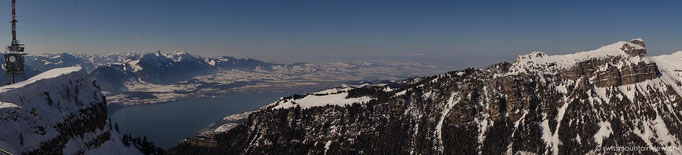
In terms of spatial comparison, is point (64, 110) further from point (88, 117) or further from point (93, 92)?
point (93, 92)

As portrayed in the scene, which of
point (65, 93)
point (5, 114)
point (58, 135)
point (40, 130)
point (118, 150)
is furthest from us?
point (118, 150)

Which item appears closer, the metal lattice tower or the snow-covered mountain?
the snow-covered mountain

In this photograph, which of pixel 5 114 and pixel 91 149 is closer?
pixel 5 114

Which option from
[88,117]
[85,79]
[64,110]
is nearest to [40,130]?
[64,110]

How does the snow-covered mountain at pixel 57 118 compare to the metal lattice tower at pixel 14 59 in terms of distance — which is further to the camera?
the metal lattice tower at pixel 14 59

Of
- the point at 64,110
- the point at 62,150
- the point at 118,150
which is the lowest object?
the point at 118,150

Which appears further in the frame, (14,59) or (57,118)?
(14,59)

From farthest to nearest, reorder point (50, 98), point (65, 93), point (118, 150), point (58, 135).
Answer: point (118, 150)
point (65, 93)
point (50, 98)
point (58, 135)

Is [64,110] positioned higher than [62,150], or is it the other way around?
[64,110]
